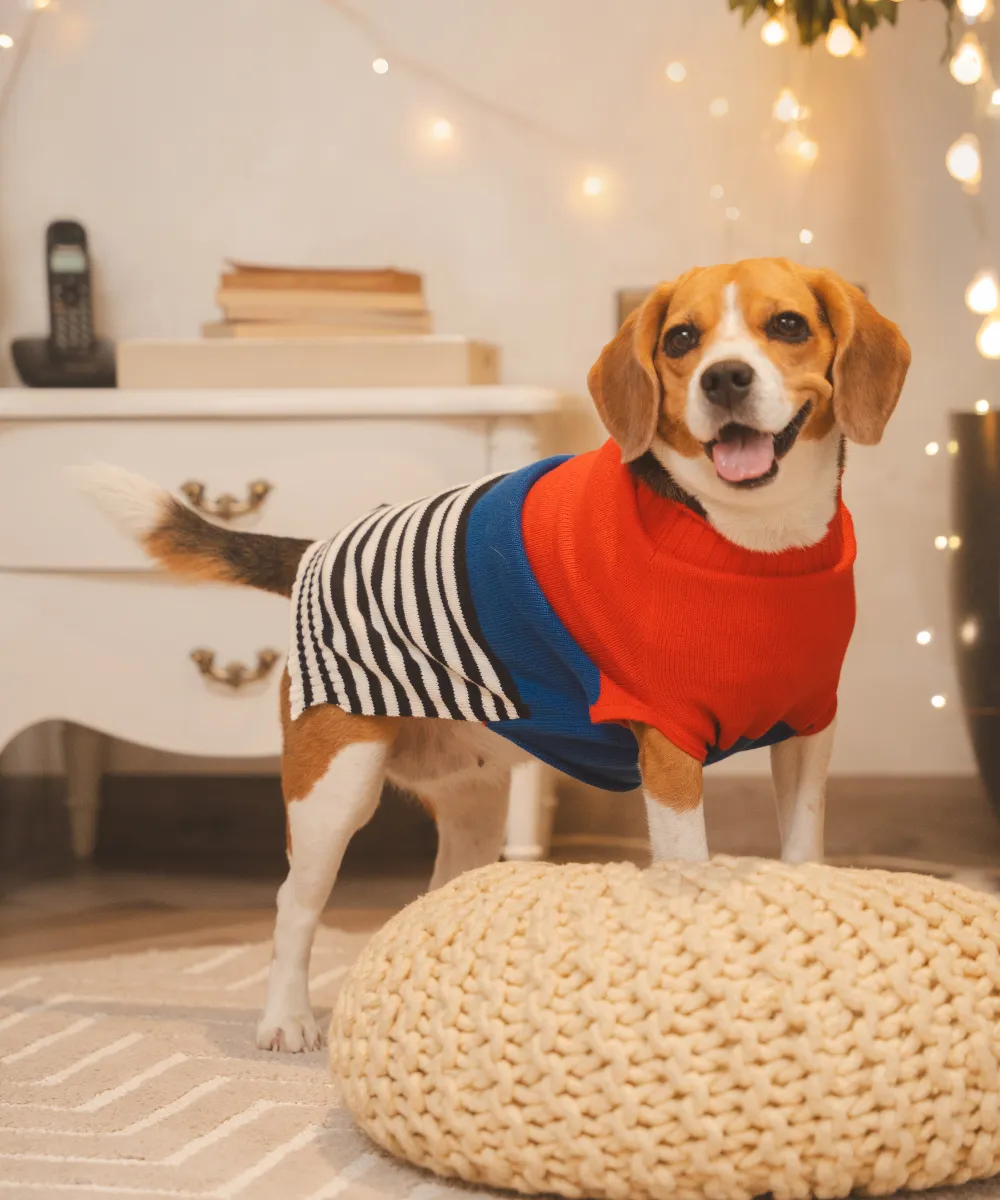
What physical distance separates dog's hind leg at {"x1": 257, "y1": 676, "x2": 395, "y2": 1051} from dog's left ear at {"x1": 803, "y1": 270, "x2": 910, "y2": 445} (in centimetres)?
58

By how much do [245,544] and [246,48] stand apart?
114 cm

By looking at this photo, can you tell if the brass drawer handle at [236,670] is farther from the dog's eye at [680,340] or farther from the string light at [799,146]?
the string light at [799,146]

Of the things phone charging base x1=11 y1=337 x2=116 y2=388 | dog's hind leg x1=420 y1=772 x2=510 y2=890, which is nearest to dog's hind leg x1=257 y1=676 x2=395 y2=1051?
dog's hind leg x1=420 y1=772 x2=510 y2=890

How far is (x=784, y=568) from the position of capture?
1.24 metres

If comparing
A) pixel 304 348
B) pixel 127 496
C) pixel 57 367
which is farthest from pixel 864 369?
pixel 57 367

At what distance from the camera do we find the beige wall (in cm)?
226

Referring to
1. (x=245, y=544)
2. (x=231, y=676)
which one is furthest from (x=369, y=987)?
(x=231, y=676)

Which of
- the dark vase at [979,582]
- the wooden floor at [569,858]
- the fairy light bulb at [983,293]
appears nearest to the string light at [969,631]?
the dark vase at [979,582]

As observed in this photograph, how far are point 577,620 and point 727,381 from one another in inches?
10.3

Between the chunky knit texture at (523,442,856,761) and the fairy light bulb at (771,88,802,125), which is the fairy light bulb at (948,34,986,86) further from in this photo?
the chunky knit texture at (523,442,856,761)

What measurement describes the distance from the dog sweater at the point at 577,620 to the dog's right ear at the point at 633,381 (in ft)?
0.17

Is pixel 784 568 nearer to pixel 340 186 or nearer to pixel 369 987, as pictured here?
pixel 369 987

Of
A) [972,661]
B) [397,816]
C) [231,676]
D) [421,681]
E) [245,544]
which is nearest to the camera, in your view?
[421,681]

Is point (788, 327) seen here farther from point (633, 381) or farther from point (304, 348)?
point (304, 348)
